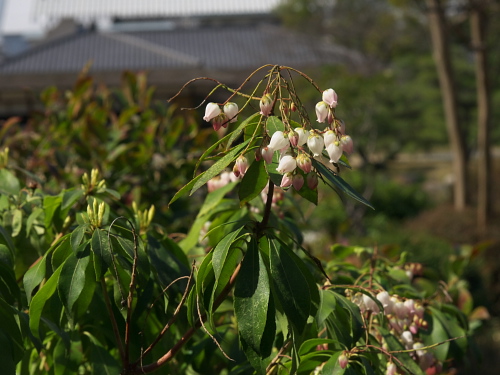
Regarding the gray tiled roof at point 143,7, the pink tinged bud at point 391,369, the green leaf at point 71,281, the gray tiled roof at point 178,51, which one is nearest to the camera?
the green leaf at point 71,281

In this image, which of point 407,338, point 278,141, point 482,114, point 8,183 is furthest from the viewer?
point 482,114

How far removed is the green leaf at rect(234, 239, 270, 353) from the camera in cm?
124

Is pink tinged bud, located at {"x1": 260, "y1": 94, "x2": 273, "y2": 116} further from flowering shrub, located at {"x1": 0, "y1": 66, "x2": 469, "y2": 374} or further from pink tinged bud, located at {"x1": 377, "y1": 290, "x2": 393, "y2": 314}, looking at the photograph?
Result: pink tinged bud, located at {"x1": 377, "y1": 290, "x2": 393, "y2": 314}

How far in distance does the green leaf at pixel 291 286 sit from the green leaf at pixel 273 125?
0.20 metres

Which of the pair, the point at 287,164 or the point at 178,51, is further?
the point at 178,51

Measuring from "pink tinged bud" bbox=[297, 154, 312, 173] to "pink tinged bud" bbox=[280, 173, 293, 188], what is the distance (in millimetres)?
25

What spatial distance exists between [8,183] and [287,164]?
921mm

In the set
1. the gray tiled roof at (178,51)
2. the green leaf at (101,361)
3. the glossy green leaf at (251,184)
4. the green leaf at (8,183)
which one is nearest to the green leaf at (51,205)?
the green leaf at (8,183)

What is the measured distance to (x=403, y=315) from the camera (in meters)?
1.67

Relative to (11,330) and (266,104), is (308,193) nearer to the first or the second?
(266,104)

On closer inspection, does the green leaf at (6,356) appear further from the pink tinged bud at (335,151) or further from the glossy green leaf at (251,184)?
the pink tinged bud at (335,151)

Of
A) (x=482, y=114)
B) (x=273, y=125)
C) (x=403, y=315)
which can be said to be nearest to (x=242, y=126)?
(x=273, y=125)

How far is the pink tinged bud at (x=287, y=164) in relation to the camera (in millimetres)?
1214

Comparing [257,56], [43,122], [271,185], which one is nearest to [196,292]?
[271,185]
